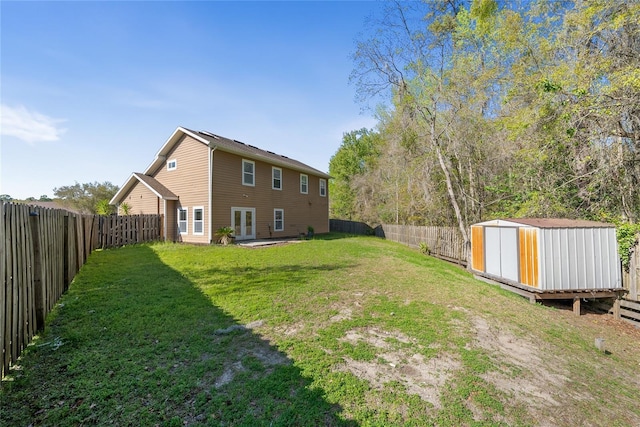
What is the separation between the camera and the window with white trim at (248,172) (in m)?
15.2

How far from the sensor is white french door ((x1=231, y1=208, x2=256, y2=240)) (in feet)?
48.2

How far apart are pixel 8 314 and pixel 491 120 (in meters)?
14.7

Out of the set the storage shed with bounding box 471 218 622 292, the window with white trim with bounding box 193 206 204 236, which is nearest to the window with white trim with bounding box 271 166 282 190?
the window with white trim with bounding box 193 206 204 236

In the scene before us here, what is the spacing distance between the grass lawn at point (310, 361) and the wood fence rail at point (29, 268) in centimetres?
23

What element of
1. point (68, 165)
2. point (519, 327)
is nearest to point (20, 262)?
point (519, 327)

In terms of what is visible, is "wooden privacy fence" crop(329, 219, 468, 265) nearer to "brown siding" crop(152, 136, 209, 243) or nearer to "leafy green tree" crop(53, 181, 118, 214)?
"brown siding" crop(152, 136, 209, 243)

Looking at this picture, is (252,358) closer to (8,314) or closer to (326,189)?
(8,314)

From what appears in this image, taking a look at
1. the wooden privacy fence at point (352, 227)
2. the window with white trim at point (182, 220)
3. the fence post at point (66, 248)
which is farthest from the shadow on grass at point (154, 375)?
the wooden privacy fence at point (352, 227)

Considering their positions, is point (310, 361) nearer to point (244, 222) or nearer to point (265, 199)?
point (244, 222)

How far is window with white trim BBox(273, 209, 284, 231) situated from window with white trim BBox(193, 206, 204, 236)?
4409 millimetres

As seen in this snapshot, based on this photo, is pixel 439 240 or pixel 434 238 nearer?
pixel 439 240

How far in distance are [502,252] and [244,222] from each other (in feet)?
39.3

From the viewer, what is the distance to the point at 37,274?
11.6ft

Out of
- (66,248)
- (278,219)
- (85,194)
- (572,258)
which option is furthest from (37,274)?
(85,194)
